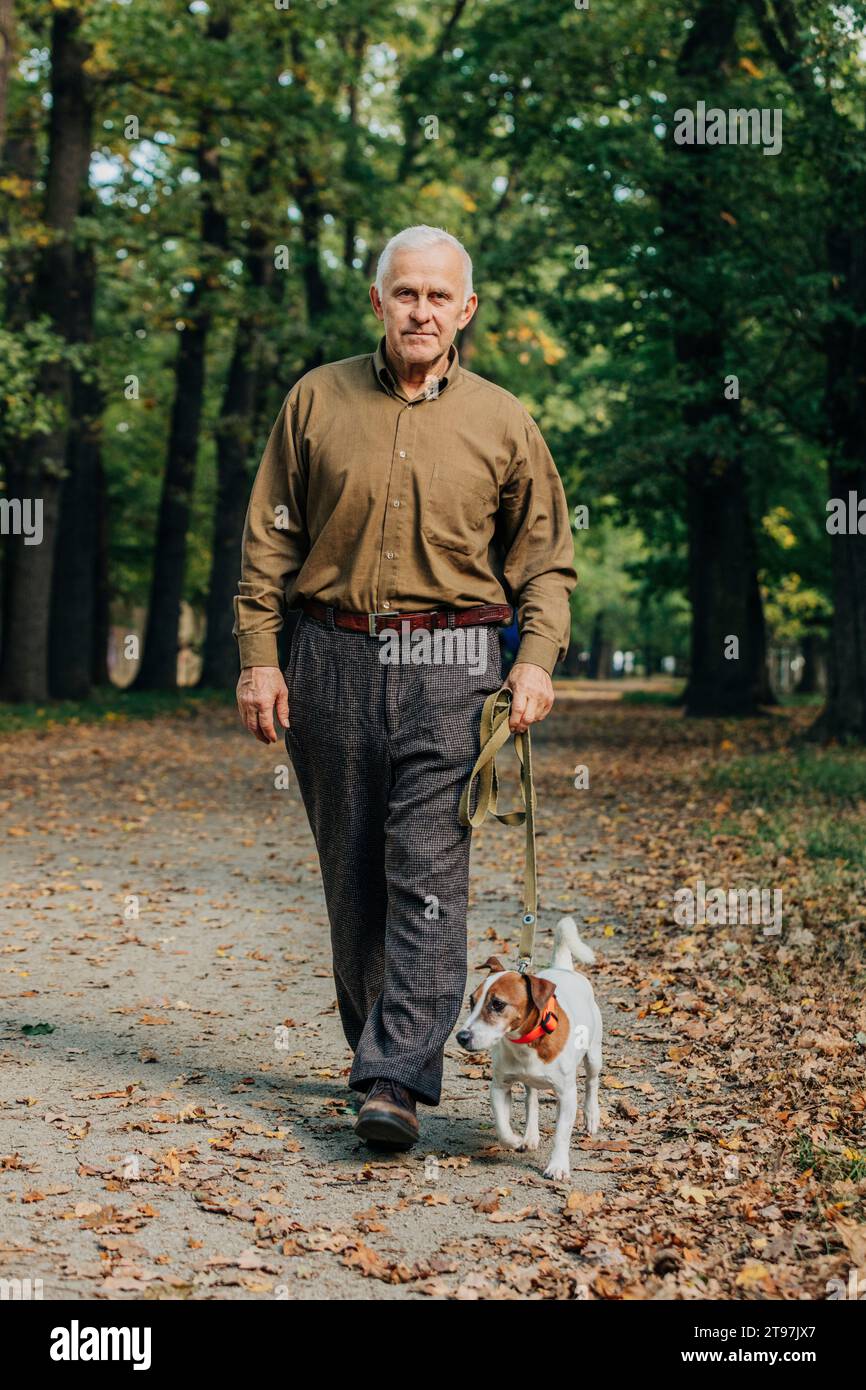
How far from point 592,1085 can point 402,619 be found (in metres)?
1.66

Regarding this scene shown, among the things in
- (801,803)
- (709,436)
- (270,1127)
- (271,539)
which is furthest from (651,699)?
(271,539)

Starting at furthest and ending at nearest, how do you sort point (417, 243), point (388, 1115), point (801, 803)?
1. point (801, 803)
2. point (417, 243)
3. point (388, 1115)

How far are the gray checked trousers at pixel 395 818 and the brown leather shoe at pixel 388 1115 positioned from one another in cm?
4

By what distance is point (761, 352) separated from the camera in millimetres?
22125

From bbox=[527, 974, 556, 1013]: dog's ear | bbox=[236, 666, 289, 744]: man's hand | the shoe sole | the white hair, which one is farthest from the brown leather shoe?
the white hair

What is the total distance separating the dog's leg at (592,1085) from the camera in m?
4.98

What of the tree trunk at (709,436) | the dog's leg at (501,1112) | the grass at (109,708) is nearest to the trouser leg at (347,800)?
the dog's leg at (501,1112)

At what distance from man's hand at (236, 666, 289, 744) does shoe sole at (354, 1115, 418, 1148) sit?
118 centimetres

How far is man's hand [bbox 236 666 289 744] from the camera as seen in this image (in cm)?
486

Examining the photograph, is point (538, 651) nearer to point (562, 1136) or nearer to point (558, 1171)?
point (562, 1136)

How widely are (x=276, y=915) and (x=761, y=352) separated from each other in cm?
1528

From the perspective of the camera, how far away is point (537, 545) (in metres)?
→ 4.97

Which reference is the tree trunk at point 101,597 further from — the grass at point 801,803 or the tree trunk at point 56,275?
the grass at point 801,803
